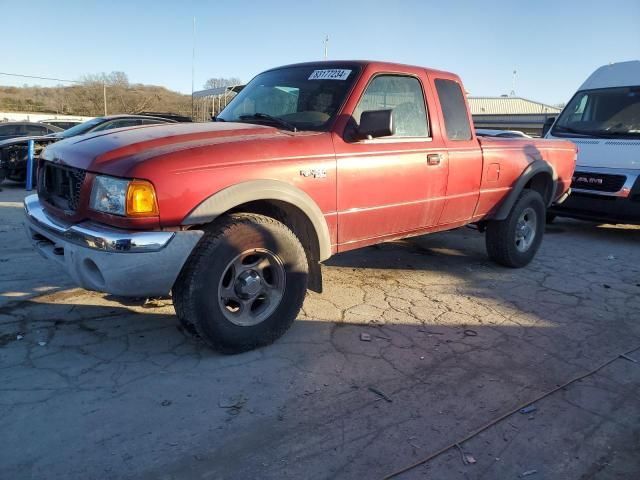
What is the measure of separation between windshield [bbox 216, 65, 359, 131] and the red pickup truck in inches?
0.5

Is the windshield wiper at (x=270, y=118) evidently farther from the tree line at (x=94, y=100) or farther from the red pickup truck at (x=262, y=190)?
the tree line at (x=94, y=100)

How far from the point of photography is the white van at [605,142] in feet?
23.3

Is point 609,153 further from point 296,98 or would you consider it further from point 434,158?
point 296,98

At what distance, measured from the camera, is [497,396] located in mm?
2980

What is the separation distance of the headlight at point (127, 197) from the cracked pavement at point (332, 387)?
99 centimetres

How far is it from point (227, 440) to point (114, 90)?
59.4 meters

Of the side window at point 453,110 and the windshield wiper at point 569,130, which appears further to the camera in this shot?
the windshield wiper at point 569,130

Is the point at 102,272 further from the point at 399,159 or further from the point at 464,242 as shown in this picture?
the point at 464,242

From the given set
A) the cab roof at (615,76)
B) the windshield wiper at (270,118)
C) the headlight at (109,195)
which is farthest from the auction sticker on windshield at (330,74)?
the cab roof at (615,76)

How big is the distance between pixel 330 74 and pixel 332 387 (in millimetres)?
2430

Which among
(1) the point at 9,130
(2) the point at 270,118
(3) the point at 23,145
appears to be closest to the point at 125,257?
(2) the point at 270,118

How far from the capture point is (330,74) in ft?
13.3

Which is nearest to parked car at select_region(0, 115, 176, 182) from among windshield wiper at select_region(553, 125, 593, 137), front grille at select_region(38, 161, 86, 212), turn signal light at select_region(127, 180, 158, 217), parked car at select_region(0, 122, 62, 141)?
parked car at select_region(0, 122, 62, 141)

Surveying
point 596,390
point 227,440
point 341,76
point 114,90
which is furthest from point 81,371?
point 114,90
